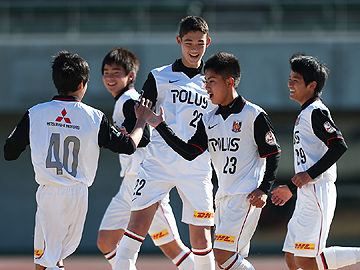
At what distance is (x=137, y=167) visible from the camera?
547 centimetres

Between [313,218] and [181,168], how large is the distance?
1165mm

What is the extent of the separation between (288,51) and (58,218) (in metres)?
7.27

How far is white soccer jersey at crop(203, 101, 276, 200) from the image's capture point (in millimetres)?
4227

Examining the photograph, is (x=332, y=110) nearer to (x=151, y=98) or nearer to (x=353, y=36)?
(x=353, y=36)

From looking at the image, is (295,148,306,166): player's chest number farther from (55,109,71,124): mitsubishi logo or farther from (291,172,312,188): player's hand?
(55,109,71,124): mitsubishi logo

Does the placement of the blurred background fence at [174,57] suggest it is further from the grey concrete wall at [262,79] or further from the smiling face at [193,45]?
the smiling face at [193,45]

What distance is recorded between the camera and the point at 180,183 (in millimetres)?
4633

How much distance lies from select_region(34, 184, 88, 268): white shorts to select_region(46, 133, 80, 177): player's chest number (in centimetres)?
14

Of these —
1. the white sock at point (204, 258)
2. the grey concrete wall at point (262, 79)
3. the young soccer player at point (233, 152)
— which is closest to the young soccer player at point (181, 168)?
the white sock at point (204, 258)

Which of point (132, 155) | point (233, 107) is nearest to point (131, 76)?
point (132, 155)

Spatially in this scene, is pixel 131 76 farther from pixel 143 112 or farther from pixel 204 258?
pixel 204 258

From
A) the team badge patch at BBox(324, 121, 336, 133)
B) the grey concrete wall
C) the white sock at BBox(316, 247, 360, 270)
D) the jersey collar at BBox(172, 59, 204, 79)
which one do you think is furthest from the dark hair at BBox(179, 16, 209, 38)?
the grey concrete wall

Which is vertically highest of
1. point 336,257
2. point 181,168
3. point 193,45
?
point 193,45

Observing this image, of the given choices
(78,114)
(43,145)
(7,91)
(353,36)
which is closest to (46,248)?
(43,145)
